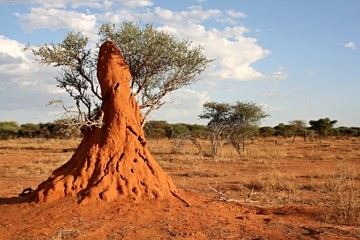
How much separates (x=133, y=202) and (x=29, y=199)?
6.61ft

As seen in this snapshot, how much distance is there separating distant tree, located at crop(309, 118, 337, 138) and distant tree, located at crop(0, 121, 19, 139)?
3448 centimetres

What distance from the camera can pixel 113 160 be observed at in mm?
7629

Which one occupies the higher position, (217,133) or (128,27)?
(128,27)

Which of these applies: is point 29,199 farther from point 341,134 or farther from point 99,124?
point 341,134

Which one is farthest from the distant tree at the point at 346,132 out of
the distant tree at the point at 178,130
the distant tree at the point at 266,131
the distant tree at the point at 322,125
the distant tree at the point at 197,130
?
the distant tree at the point at 178,130

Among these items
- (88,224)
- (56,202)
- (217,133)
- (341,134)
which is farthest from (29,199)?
(341,134)

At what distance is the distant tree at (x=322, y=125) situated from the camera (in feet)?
151

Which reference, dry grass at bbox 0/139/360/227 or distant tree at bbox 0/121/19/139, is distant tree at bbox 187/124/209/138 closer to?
distant tree at bbox 0/121/19/139

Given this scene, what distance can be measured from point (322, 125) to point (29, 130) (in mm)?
34180

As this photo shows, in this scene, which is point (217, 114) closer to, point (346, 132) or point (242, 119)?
point (242, 119)

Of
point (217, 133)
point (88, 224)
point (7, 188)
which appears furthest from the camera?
point (217, 133)

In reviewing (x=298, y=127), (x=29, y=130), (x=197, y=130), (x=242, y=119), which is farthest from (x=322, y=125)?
(x=29, y=130)

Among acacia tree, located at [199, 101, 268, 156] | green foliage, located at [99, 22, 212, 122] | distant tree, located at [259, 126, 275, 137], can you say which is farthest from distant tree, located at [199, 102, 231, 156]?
distant tree, located at [259, 126, 275, 137]

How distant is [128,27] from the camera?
876cm
